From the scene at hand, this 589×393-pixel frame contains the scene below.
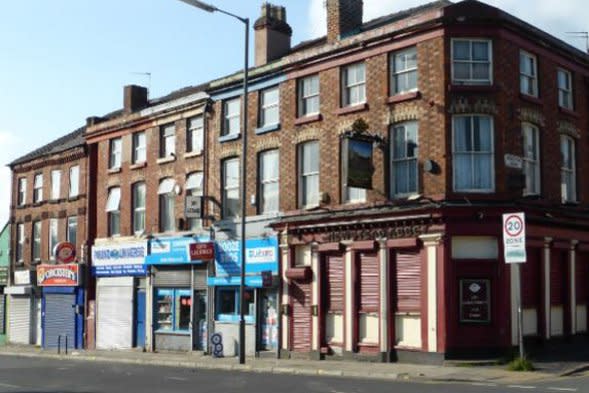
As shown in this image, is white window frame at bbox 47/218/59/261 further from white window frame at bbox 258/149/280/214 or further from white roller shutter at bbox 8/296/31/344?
white window frame at bbox 258/149/280/214

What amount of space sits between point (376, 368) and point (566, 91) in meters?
11.8

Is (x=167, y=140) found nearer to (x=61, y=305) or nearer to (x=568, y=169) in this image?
(x=61, y=305)

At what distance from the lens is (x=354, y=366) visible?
979 inches

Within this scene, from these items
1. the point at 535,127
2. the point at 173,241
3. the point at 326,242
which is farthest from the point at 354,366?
the point at 173,241

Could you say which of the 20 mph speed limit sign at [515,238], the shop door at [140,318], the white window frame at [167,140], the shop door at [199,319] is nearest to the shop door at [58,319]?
the shop door at [140,318]

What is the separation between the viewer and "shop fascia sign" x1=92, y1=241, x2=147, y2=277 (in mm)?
36719

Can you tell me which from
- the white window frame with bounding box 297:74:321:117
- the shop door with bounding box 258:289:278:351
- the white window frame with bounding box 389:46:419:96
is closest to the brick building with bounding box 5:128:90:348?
the shop door with bounding box 258:289:278:351

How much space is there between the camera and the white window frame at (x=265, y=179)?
3083 centimetres

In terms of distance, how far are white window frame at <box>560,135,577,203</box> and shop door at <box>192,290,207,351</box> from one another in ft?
45.5

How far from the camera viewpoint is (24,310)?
45125mm

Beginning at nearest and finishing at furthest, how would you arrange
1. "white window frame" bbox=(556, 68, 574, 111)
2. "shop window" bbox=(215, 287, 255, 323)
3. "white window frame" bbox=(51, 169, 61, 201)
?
1. "white window frame" bbox=(556, 68, 574, 111)
2. "shop window" bbox=(215, 287, 255, 323)
3. "white window frame" bbox=(51, 169, 61, 201)

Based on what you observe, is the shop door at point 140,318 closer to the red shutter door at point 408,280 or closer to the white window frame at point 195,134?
the white window frame at point 195,134

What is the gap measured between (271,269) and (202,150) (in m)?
6.57

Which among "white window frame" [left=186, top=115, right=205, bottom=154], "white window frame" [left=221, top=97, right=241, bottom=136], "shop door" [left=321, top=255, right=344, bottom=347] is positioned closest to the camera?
"shop door" [left=321, top=255, right=344, bottom=347]
